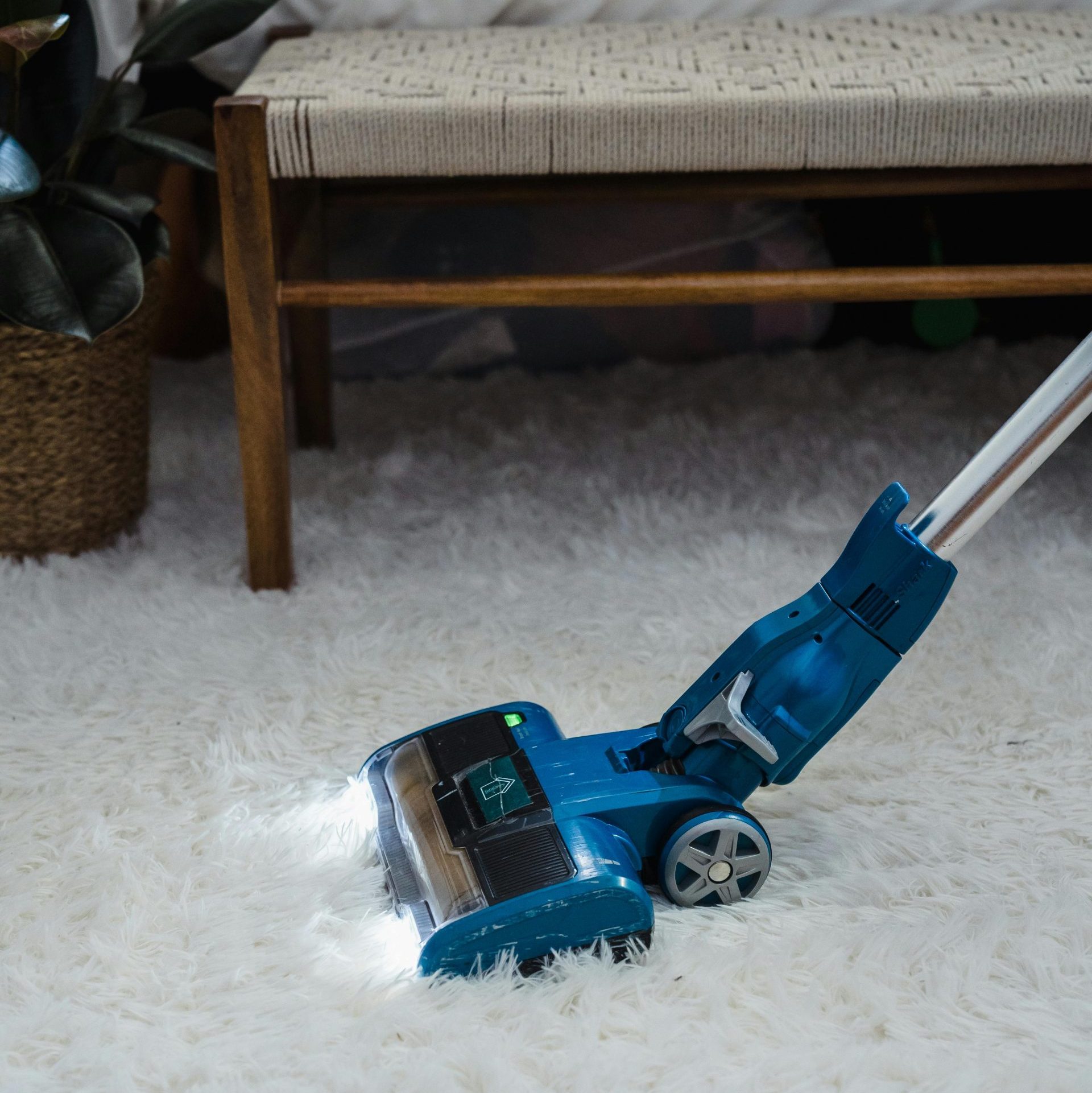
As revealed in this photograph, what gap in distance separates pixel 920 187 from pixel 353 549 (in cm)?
59

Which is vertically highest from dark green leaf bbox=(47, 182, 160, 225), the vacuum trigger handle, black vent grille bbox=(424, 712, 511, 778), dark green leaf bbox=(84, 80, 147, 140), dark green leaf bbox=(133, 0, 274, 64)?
dark green leaf bbox=(133, 0, 274, 64)

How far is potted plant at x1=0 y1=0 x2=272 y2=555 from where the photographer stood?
873mm

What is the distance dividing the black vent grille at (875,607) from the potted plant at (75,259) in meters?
0.59

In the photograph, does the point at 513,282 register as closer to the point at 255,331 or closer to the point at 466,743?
the point at 255,331

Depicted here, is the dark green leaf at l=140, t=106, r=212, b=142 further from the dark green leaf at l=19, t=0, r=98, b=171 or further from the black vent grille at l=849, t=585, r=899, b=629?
the black vent grille at l=849, t=585, r=899, b=629

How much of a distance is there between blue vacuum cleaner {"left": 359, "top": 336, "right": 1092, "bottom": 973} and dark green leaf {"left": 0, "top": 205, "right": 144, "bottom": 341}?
18.2 inches

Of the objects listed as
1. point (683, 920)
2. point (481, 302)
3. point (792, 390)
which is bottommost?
point (792, 390)

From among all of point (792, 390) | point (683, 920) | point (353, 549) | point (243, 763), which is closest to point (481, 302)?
point (353, 549)

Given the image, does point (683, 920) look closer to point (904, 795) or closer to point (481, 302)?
point (904, 795)

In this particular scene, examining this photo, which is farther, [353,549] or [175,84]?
[175,84]

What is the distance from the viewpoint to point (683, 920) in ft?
2.11

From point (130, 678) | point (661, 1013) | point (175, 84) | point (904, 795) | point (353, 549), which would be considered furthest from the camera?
point (175, 84)

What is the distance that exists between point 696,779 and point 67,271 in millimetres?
620

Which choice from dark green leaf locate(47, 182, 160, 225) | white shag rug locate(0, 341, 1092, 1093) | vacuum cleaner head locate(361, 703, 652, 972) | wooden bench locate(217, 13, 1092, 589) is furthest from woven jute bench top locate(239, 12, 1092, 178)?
vacuum cleaner head locate(361, 703, 652, 972)
